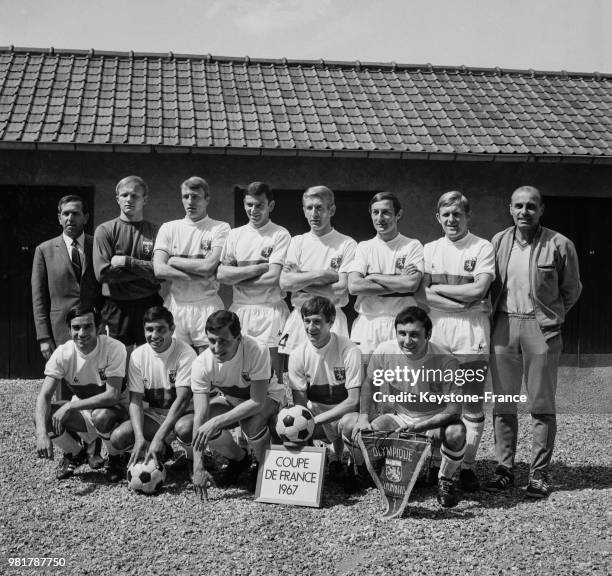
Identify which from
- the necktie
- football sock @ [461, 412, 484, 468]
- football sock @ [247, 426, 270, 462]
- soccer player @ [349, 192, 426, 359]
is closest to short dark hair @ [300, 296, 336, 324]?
soccer player @ [349, 192, 426, 359]

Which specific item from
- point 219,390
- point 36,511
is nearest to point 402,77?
point 219,390

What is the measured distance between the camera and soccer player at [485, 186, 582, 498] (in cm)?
502

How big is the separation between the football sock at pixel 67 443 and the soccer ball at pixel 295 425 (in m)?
1.59

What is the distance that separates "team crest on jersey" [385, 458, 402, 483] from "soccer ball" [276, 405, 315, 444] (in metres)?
0.62

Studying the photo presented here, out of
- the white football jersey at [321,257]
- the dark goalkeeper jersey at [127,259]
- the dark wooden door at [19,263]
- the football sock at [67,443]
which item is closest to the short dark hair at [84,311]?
the dark goalkeeper jersey at [127,259]

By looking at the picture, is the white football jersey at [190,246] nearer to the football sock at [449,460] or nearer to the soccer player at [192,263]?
the soccer player at [192,263]

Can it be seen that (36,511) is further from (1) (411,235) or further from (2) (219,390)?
(1) (411,235)

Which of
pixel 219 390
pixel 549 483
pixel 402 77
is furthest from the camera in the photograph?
pixel 402 77

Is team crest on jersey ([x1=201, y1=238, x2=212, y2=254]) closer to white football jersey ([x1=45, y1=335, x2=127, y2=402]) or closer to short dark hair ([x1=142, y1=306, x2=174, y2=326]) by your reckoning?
short dark hair ([x1=142, y1=306, x2=174, y2=326])

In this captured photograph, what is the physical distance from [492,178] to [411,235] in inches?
49.5

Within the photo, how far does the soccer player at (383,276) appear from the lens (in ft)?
17.7

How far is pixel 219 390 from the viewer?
5.35m

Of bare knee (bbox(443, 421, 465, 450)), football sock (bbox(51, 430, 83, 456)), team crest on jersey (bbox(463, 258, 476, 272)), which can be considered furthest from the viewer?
football sock (bbox(51, 430, 83, 456))

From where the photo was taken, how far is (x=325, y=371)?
5.25m
